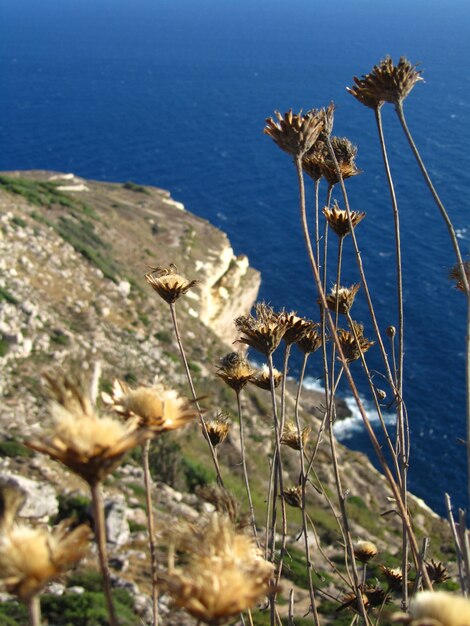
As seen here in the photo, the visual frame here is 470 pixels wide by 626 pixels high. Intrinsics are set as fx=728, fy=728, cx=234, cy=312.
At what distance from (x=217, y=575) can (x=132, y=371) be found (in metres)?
28.6

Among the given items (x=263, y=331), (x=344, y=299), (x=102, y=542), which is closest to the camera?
(x=102, y=542)

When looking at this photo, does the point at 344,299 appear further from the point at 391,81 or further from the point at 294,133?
the point at 294,133

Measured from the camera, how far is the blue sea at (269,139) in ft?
153

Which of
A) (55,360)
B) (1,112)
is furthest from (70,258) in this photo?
(1,112)

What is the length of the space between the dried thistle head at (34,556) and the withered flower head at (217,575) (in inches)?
7.9

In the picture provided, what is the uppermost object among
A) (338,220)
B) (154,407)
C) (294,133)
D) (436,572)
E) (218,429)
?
(294,133)

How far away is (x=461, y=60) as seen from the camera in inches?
4724

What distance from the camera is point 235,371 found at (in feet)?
→ 12.2

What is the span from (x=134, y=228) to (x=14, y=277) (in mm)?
21547

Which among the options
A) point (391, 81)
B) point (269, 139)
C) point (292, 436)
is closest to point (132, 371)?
point (292, 436)

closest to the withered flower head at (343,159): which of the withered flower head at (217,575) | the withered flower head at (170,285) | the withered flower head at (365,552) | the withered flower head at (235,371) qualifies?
the withered flower head at (170,285)

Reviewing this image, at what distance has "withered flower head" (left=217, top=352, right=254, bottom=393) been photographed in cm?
366

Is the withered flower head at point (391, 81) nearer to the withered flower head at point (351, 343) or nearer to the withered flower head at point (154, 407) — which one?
the withered flower head at point (351, 343)

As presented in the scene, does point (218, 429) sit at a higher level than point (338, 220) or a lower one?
lower
